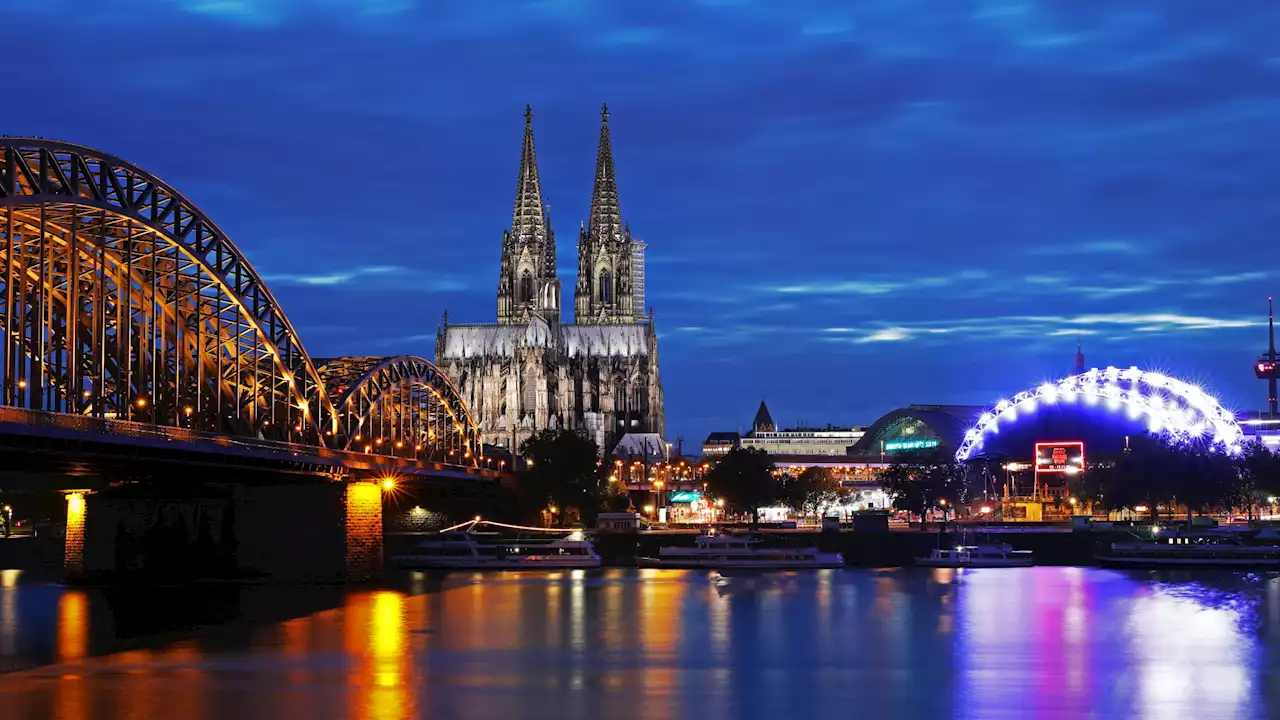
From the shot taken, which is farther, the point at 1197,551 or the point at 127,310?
the point at 1197,551

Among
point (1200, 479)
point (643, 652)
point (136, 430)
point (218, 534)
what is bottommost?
point (643, 652)

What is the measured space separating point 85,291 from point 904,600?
5068cm

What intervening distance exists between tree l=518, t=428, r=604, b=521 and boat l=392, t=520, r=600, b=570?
521 inches

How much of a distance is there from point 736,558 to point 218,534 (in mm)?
49351

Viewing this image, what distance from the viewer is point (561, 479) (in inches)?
7249

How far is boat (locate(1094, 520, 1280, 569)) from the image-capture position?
14088 centimetres

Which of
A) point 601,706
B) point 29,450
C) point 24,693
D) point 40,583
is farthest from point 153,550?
point 601,706

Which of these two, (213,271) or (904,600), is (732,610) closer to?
(904,600)

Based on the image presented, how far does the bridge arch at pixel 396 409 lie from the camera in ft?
440

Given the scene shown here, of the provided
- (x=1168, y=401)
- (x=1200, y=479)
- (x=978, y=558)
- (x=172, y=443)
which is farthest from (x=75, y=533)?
(x=1168, y=401)

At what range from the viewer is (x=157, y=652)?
7331 cm

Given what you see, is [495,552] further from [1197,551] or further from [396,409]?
[1197,551]

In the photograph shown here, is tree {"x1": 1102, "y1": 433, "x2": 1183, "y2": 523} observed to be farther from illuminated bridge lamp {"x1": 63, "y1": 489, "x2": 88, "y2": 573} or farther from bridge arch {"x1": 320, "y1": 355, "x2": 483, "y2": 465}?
illuminated bridge lamp {"x1": 63, "y1": 489, "x2": 88, "y2": 573}

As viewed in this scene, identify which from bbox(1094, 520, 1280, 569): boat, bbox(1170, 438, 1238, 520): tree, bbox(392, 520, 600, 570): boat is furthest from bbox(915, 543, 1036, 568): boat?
bbox(1170, 438, 1238, 520): tree
